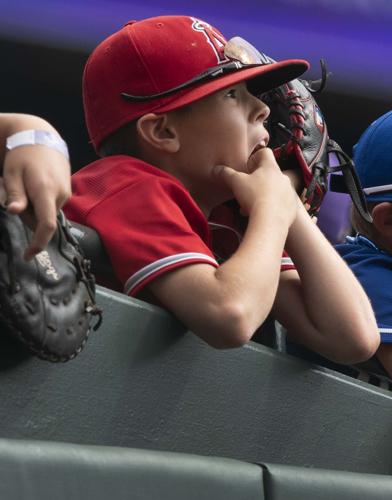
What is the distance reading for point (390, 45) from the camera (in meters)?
4.60

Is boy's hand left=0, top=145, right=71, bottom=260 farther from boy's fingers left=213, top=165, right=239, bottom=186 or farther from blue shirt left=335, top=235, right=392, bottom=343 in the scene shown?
blue shirt left=335, top=235, right=392, bottom=343

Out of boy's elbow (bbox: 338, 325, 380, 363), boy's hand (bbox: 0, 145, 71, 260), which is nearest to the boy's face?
boy's elbow (bbox: 338, 325, 380, 363)

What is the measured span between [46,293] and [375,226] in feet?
3.45

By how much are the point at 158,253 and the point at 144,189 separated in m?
0.12

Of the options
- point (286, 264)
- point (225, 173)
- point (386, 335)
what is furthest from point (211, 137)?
point (386, 335)

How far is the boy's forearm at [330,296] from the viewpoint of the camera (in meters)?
1.42

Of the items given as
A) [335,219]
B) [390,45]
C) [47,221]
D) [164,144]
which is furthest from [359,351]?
[390,45]

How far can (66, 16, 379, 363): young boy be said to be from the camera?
4.03 ft

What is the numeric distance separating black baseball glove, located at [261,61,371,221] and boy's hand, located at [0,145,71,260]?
2.59 ft

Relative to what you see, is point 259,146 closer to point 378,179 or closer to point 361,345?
point 361,345

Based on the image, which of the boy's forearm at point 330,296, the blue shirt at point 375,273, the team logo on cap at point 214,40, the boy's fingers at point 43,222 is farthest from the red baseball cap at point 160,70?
the boy's fingers at point 43,222

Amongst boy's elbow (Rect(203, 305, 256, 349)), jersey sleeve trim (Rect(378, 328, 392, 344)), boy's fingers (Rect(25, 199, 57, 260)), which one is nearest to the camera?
boy's fingers (Rect(25, 199, 57, 260))

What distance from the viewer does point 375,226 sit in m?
1.92

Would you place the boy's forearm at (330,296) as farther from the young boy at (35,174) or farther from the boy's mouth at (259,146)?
the young boy at (35,174)
